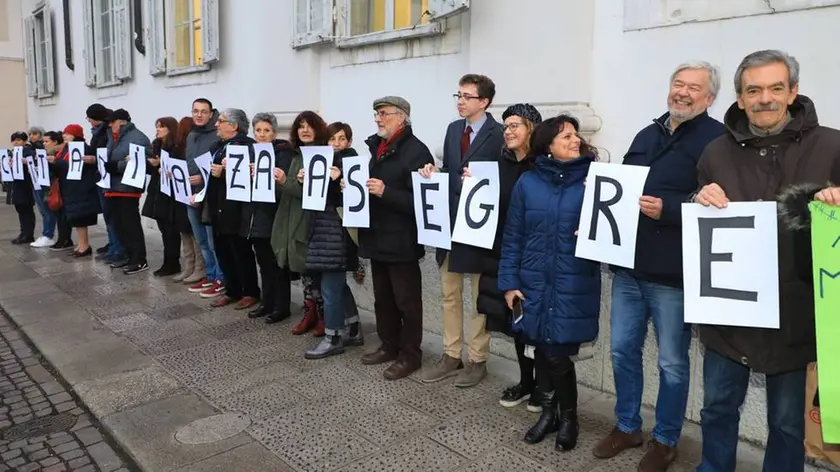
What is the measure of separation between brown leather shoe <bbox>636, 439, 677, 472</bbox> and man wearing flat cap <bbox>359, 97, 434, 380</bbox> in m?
1.87

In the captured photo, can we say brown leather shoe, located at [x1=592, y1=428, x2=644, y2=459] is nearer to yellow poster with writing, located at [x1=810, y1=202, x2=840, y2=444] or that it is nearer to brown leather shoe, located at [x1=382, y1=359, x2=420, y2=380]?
yellow poster with writing, located at [x1=810, y1=202, x2=840, y2=444]

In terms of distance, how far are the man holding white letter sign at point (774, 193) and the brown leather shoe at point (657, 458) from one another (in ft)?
2.04

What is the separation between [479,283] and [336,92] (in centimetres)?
386

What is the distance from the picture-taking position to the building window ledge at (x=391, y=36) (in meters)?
6.03

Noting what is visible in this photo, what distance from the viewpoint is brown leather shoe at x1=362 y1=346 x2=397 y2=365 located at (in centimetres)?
504

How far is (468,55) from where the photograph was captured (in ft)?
18.7

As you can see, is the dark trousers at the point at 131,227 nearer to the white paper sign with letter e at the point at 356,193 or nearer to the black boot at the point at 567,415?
the white paper sign with letter e at the point at 356,193

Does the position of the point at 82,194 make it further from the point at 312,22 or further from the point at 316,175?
the point at 316,175

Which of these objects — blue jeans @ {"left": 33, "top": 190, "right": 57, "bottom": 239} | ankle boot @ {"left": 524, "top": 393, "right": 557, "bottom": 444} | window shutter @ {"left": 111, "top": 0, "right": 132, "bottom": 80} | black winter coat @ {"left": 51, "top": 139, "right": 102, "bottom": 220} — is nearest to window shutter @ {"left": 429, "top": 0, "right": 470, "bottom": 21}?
ankle boot @ {"left": 524, "top": 393, "right": 557, "bottom": 444}

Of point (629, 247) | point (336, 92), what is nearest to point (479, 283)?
point (629, 247)

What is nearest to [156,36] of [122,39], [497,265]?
[122,39]

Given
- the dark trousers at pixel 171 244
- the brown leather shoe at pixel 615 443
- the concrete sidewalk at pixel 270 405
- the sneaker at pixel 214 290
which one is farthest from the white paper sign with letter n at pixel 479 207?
the dark trousers at pixel 171 244

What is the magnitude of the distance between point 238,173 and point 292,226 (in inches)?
35.5

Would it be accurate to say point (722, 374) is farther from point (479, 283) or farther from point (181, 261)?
point (181, 261)
